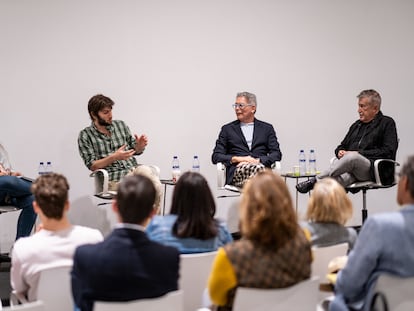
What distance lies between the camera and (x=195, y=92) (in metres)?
6.09

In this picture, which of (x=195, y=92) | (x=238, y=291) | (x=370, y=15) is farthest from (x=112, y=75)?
(x=238, y=291)

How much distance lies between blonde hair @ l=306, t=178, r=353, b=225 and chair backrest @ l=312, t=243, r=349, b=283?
0.51 feet

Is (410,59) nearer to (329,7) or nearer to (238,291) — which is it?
(329,7)

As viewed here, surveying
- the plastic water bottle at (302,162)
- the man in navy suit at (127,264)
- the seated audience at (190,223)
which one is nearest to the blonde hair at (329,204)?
the seated audience at (190,223)

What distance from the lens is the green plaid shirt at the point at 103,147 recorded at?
16.5 ft

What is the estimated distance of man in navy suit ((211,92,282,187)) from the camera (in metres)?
5.29

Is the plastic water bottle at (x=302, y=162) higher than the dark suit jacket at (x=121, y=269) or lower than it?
higher

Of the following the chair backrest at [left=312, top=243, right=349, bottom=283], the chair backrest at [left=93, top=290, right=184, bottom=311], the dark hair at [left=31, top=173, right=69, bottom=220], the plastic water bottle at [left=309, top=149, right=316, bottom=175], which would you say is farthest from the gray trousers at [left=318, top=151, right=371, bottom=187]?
the chair backrest at [left=93, top=290, right=184, bottom=311]

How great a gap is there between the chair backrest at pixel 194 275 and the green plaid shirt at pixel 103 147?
8.69 ft

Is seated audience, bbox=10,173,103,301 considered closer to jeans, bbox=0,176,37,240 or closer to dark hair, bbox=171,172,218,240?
dark hair, bbox=171,172,218,240

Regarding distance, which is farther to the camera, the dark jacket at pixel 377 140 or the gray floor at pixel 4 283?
the dark jacket at pixel 377 140

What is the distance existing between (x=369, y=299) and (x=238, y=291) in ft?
1.74

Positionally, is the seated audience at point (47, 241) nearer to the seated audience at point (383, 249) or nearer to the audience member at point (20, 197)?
the seated audience at point (383, 249)

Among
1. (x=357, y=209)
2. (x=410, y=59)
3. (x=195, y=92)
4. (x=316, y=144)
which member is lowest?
(x=357, y=209)
